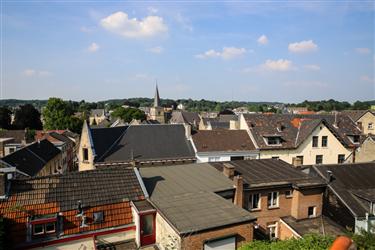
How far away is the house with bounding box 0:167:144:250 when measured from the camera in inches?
515

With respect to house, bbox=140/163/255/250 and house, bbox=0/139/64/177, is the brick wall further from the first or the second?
house, bbox=0/139/64/177

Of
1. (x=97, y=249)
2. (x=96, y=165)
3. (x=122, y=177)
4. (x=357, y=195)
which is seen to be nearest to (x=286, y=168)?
(x=357, y=195)

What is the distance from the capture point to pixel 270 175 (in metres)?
20.8

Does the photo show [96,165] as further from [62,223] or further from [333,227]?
[333,227]

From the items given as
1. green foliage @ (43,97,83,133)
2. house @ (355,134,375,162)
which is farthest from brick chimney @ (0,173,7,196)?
green foliage @ (43,97,83,133)

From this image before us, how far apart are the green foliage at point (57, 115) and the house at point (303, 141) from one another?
5512 cm

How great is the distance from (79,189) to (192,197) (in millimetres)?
6456

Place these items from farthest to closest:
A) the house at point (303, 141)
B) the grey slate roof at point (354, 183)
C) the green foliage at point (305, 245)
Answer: the house at point (303, 141)
the grey slate roof at point (354, 183)
the green foliage at point (305, 245)

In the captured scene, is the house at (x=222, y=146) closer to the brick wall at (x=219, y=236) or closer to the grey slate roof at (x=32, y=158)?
the brick wall at (x=219, y=236)

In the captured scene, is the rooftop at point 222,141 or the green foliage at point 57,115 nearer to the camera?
the rooftop at point 222,141

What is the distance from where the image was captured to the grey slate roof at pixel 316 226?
1834 cm

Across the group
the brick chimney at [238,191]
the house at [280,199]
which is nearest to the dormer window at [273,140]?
the house at [280,199]

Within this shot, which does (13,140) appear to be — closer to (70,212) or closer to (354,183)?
(70,212)

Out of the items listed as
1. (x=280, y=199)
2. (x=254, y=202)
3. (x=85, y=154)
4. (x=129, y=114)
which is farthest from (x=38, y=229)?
(x=129, y=114)
